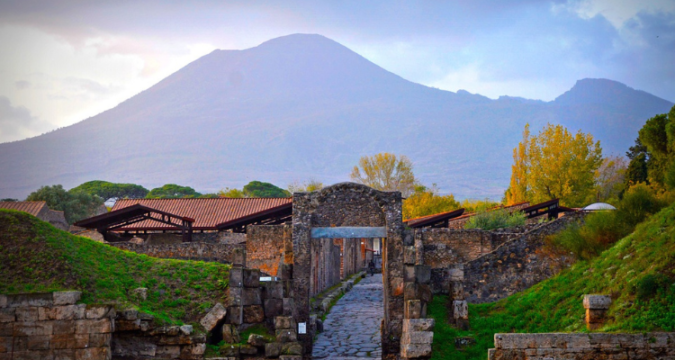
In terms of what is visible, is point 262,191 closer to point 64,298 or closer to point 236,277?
point 236,277

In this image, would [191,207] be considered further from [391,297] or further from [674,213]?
[674,213]

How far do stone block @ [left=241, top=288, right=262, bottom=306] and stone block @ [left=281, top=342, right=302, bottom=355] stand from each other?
1414mm

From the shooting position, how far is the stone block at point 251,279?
16.1 metres

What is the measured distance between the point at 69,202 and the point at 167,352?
57.6m

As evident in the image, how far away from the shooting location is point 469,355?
1440 centimetres

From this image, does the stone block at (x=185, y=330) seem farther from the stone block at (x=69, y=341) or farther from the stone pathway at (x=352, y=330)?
the stone pathway at (x=352, y=330)

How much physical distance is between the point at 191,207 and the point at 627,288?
31.3 meters

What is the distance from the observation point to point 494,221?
111ft

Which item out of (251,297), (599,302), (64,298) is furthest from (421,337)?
(64,298)

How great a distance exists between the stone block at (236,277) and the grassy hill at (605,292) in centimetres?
475

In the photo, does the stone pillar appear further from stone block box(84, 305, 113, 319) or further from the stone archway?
stone block box(84, 305, 113, 319)

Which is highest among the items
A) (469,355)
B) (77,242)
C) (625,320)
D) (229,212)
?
(229,212)

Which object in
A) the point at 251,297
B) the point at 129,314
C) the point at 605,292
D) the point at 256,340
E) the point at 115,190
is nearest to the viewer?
the point at 605,292

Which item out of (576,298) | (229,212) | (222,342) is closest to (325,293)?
(229,212)
